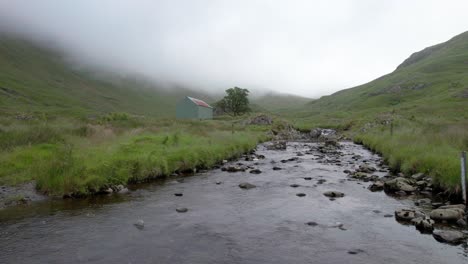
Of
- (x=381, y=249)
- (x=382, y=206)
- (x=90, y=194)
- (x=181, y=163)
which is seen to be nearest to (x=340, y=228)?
(x=381, y=249)

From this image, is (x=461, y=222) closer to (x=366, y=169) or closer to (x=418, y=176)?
(x=418, y=176)

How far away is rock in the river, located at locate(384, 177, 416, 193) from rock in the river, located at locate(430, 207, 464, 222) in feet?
13.8

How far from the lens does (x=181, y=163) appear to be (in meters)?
24.4

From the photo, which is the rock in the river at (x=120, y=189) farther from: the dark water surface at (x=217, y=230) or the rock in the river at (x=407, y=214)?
the rock in the river at (x=407, y=214)

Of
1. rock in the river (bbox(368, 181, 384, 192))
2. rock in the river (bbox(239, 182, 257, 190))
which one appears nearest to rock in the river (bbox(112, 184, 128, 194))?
rock in the river (bbox(239, 182, 257, 190))

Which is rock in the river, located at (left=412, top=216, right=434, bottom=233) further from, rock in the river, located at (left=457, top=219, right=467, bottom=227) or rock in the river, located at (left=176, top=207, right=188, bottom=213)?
rock in the river, located at (left=176, top=207, right=188, bottom=213)

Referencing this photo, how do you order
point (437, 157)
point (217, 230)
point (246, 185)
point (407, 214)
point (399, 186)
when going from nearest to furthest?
point (217, 230) → point (407, 214) → point (399, 186) → point (437, 157) → point (246, 185)

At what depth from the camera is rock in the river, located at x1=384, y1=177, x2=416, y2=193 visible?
58.3ft

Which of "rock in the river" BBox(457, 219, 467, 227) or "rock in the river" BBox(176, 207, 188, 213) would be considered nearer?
"rock in the river" BBox(457, 219, 467, 227)

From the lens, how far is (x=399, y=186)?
18.1m

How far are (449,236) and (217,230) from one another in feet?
26.4

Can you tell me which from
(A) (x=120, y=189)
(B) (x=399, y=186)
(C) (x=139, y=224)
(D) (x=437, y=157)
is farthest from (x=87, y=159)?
(D) (x=437, y=157)

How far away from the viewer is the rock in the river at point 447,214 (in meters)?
13.0

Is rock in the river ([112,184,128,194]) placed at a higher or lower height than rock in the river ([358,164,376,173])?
higher
